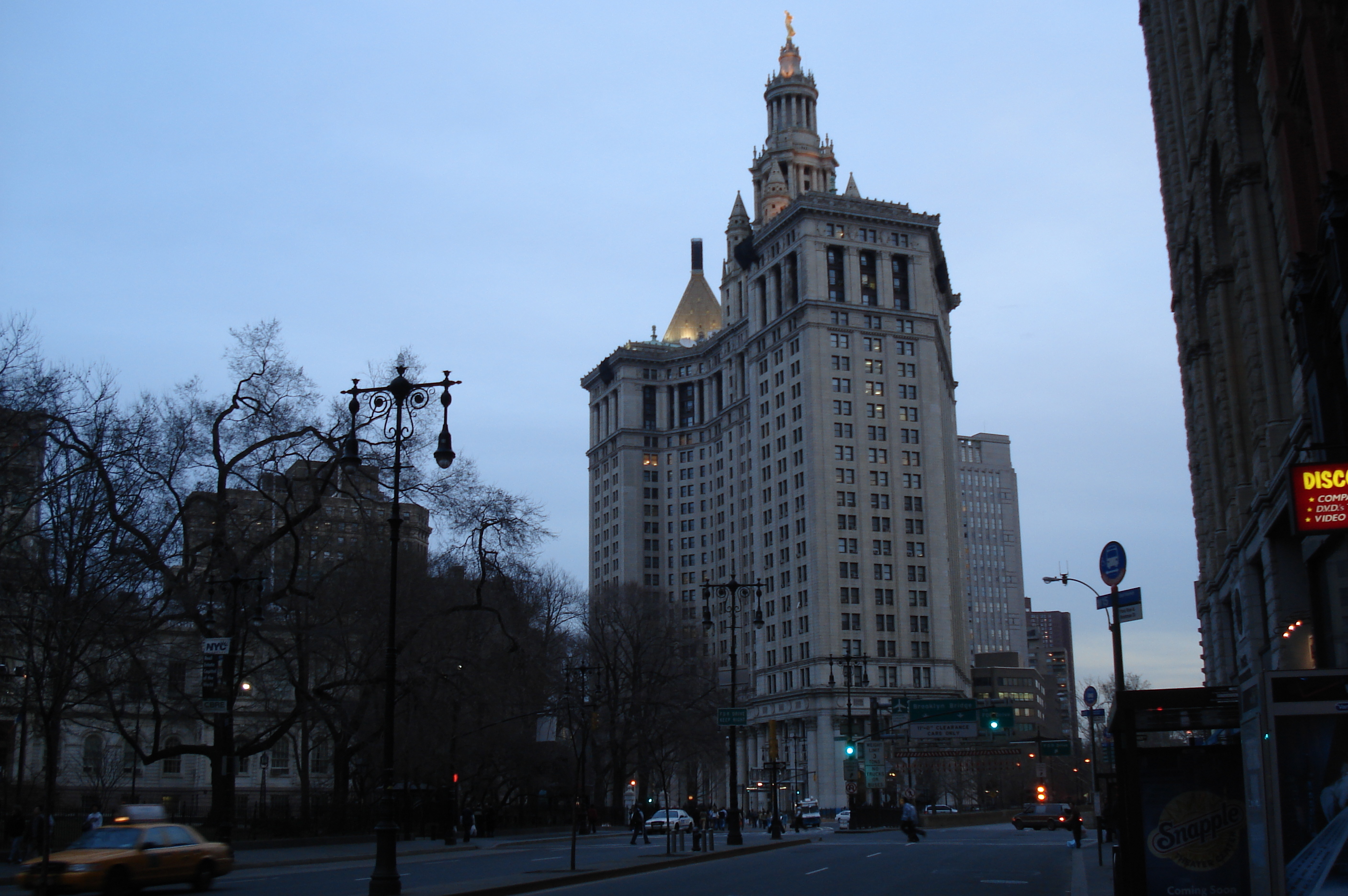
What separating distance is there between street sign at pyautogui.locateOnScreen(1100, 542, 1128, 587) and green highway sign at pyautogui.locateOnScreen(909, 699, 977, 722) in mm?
39767

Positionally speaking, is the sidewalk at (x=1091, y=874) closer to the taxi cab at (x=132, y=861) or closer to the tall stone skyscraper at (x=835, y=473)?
the taxi cab at (x=132, y=861)

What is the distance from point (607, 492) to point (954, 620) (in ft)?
206

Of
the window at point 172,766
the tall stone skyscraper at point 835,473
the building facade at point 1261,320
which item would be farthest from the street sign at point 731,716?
the tall stone skyscraper at point 835,473

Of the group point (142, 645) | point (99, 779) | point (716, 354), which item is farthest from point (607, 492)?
point (142, 645)

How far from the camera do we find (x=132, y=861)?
942 inches

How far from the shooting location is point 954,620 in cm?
14575

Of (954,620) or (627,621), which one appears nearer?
(627,621)

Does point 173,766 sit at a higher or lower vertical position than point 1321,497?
lower

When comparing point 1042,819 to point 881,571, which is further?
point 881,571

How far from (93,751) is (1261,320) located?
7203cm

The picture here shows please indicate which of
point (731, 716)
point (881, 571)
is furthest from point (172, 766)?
point (881, 571)

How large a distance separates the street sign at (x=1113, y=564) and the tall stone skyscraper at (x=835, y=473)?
9935cm

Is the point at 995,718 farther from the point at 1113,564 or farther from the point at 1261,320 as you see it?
the point at 1113,564

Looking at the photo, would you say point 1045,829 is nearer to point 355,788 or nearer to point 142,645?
point 355,788
